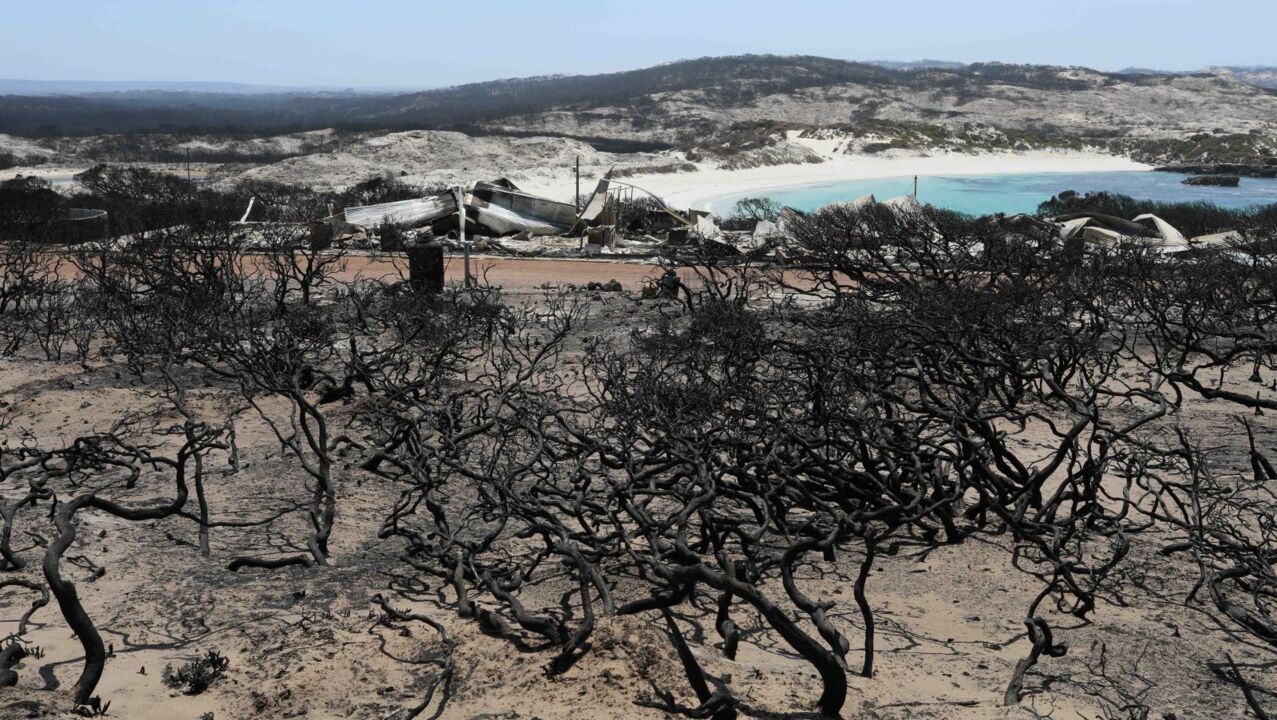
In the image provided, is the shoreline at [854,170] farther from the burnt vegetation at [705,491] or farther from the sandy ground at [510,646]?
the sandy ground at [510,646]

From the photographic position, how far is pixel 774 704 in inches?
203

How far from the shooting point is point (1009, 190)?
5075cm

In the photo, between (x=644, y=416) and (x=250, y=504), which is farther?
(x=250, y=504)

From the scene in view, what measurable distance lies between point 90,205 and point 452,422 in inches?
1134

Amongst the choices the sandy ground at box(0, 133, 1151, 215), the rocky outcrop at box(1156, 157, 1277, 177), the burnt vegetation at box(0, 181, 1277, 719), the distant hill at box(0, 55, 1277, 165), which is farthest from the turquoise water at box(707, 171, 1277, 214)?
the burnt vegetation at box(0, 181, 1277, 719)

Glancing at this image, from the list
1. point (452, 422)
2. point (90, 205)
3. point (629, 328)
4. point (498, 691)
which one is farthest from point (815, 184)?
point (498, 691)

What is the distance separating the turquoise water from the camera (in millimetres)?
43656

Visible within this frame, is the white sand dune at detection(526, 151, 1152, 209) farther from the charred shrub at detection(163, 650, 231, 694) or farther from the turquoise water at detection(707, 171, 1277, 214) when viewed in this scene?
the charred shrub at detection(163, 650, 231, 694)

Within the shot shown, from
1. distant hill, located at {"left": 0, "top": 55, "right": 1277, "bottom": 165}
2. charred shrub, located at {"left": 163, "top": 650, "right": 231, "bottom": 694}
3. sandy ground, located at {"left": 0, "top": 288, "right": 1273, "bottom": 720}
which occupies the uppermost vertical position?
distant hill, located at {"left": 0, "top": 55, "right": 1277, "bottom": 165}

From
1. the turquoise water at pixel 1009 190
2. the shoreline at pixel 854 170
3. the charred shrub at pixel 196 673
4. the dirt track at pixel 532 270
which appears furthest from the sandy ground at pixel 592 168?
the charred shrub at pixel 196 673

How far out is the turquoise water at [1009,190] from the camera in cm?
4366

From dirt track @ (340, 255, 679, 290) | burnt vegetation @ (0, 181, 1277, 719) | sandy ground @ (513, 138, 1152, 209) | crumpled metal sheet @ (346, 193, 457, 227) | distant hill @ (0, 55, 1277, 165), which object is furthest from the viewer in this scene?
distant hill @ (0, 55, 1277, 165)

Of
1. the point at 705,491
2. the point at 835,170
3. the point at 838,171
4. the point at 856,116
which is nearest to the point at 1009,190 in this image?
the point at 838,171

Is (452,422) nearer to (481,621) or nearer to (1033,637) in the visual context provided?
(481,621)
